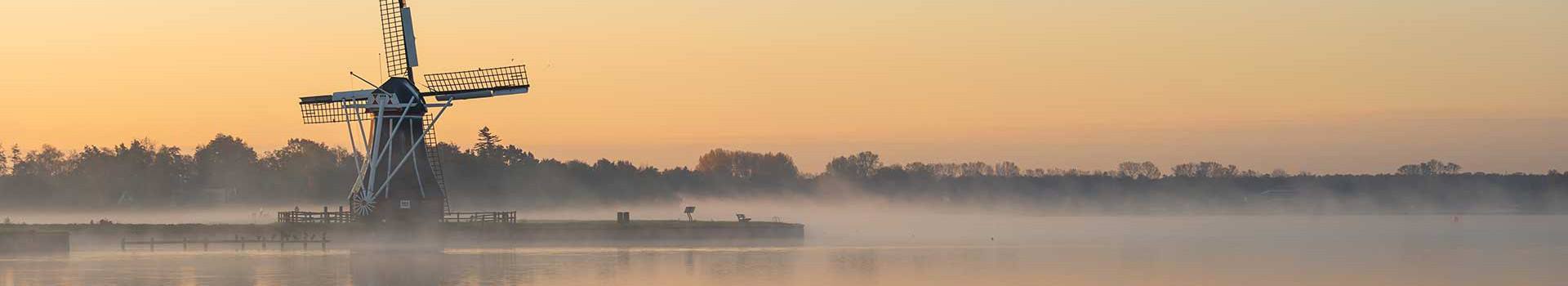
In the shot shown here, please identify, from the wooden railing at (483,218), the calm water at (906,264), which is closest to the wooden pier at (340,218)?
the wooden railing at (483,218)

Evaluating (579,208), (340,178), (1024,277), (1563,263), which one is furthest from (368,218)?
(579,208)

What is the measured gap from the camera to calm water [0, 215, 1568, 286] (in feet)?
191

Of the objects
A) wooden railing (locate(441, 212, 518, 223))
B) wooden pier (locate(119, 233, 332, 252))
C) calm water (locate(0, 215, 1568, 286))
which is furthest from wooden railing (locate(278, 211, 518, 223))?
calm water (locate(0, 215, 1568, 286))

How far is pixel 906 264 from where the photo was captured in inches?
2660

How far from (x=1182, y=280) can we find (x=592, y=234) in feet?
124

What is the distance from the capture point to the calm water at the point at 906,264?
58.1m

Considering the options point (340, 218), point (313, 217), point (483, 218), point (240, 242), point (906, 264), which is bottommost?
point (906, 264)

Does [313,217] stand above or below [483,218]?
above

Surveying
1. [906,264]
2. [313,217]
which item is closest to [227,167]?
[313,217]

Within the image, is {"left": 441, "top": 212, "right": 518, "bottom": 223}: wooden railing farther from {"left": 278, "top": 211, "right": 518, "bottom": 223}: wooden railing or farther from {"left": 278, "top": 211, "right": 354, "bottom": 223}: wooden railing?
{"left": 278, "top": 211, "right": 354, "bottom": 223}: wooden railing

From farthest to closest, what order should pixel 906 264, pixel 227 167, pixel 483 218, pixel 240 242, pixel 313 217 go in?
pixel 227 167 < pixel 313 217 < pixel 483 218 < pixel 240 242 < pixel 906 264

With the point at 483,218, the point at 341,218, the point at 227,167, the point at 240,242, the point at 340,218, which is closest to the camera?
the point at 240,242

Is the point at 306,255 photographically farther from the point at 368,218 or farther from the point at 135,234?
the point at 135,234

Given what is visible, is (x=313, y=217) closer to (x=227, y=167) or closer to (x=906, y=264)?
(x=906, y=264)
